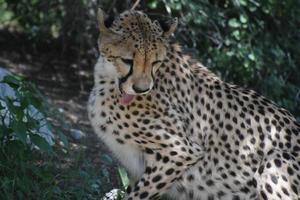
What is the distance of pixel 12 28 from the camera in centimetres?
792

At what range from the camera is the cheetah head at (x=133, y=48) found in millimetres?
3453

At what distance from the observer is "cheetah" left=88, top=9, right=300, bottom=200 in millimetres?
3713

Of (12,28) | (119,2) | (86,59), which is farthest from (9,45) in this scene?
(119,2)

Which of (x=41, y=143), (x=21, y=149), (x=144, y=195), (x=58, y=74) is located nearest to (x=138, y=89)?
(x=144, y=195)

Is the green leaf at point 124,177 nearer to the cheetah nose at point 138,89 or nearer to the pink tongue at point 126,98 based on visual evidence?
the pink tongue at point 126,98

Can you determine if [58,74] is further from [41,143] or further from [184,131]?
[184,131]

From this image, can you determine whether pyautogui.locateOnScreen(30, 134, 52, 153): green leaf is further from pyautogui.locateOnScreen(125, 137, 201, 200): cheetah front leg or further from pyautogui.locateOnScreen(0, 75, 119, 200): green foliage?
pyautogui.locateOnScreen(125, 137, 201, 200): cheetah front leg

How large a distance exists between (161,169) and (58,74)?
11.5 ft

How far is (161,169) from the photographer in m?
3.75

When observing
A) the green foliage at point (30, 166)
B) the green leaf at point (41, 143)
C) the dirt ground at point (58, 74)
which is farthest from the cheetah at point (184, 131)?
the dirt ground at point (58, 74)

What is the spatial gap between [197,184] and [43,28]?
3.54 metres

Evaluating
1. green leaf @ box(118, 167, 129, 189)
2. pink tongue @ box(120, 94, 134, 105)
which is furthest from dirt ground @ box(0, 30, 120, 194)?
pink tongue @ box(120, 94, 134, 105)

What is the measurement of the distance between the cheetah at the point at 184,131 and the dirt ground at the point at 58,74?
1.73m

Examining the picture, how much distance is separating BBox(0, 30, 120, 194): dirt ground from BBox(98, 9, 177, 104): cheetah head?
6.42 feet
